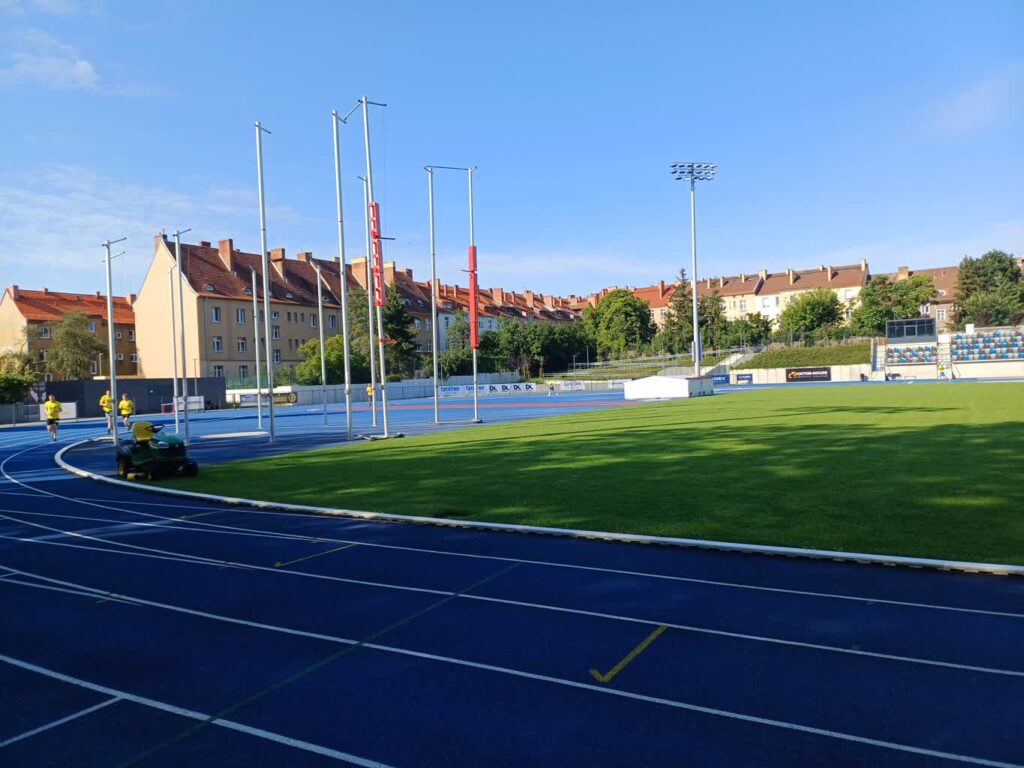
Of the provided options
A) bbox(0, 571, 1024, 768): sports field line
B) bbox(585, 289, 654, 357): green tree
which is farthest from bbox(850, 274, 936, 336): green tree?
bbox(0, 571, 1024, 768): sports field line

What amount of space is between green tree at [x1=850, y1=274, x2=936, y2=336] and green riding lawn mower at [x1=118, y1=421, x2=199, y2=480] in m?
85.6

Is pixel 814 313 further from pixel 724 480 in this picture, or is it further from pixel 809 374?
pixel 724 480

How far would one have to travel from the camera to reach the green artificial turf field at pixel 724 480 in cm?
947

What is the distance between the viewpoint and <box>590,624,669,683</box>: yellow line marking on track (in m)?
5.30

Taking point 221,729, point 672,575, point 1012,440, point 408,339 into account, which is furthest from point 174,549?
point 408,339

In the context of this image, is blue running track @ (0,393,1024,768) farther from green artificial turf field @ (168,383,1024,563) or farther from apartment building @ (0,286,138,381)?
apartment building @ (0,286,138,381)

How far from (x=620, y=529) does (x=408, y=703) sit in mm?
5405

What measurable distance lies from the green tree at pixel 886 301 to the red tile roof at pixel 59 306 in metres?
84.6

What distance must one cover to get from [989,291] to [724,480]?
9979 cm

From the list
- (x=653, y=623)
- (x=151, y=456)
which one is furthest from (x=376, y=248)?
(x=653, y=623)

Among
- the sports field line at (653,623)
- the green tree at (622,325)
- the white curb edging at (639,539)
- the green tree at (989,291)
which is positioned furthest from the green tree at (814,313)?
the sports field line at (653,623)

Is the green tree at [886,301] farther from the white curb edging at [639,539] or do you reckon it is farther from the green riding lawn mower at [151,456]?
the white curb edging at [639,539]

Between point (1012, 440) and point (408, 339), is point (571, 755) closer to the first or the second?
point (1012, 440)

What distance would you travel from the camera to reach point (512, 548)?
369 inches
